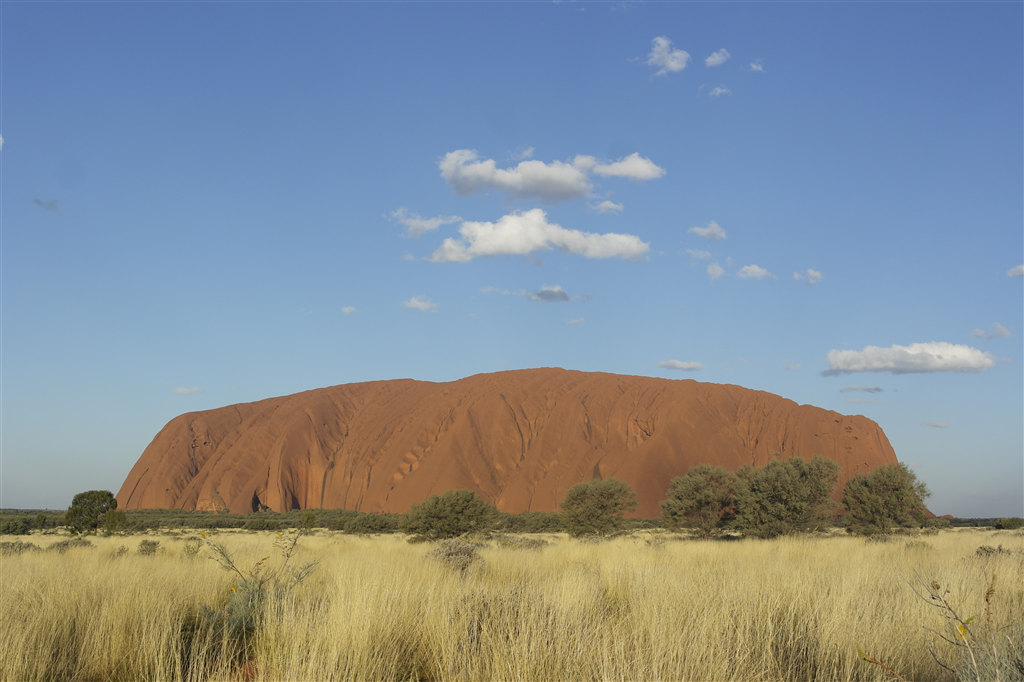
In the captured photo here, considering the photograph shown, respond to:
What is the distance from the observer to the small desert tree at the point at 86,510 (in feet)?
114

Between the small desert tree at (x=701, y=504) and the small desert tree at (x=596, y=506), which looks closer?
the small desert tree at (x=596, y=506)

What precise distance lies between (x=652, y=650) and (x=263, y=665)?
306 centimetres

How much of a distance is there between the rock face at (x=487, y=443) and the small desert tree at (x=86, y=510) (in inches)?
1317

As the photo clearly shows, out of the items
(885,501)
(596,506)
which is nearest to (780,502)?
(885,501)

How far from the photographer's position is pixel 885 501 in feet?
105

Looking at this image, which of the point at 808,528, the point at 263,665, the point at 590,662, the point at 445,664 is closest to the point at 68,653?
the point at 263,665

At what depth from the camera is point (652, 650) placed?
182 inches

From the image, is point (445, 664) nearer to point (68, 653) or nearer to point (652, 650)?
point (652, 650)

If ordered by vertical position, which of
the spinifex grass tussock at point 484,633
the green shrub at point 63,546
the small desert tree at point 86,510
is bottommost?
the small desert tree at point 86,510

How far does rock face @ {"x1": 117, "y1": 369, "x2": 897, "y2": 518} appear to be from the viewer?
6925cm

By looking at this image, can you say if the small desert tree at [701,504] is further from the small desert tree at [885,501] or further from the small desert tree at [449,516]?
the small desert tree at [449,516]

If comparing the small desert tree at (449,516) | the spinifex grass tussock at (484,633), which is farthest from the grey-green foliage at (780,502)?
the spinifex grass tussock at (484,633)

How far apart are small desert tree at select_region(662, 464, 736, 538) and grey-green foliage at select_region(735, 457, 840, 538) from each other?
1.50 metres

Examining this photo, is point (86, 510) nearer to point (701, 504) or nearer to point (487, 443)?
point (701, 504)
